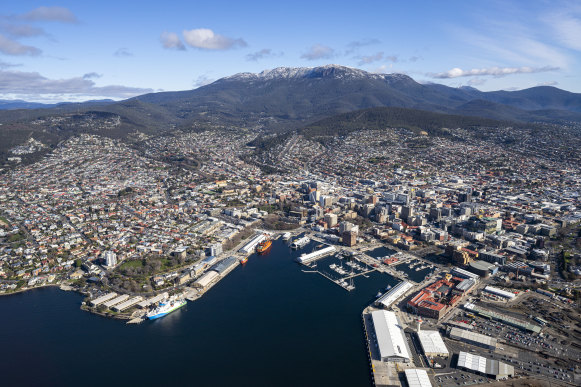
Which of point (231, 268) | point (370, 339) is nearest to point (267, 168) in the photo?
point (231, 268)

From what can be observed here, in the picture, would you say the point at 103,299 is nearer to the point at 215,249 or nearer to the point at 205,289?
the point at 205,289

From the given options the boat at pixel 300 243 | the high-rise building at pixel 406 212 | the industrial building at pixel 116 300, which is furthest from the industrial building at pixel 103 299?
the high-rise building at pixel 406 212

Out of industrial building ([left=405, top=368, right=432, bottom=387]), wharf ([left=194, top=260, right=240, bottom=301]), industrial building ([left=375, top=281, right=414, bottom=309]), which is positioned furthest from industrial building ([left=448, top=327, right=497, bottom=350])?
wharf ([left=194, top=260, right=240, bottom=301])

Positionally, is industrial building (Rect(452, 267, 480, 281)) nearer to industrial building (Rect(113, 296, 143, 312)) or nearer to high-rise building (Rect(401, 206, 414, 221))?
high-rise building (Rect(401, 206, 414, 221))

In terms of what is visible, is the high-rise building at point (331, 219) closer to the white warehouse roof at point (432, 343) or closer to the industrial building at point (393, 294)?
the industrial building at point (393, 294)

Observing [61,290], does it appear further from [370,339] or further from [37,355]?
[370,339]

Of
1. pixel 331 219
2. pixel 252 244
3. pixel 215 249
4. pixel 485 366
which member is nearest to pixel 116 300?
pixel 215 249
